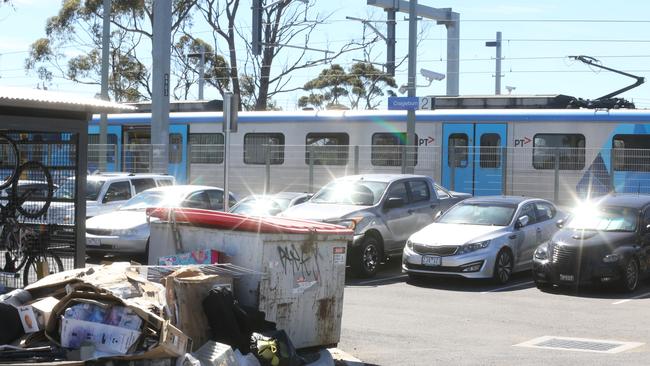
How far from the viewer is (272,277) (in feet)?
27.0

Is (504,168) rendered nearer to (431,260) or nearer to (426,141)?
(426,141)

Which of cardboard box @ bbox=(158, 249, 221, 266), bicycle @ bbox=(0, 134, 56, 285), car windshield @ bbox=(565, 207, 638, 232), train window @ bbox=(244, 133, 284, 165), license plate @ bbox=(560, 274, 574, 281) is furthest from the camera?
train window @ bbox=(244, 133, 284, 165)

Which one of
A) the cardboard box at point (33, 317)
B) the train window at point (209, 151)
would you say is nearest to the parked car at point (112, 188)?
the train window at point (209, 151)

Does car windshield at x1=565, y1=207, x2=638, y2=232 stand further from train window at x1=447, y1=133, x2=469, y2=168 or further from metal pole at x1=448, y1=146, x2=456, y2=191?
train window at x1=447, y1=133, x2=469, y2=168

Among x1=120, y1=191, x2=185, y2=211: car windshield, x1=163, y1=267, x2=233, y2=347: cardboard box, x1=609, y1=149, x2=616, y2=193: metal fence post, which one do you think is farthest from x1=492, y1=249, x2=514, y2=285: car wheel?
x1=163, y1=267, x2=233, y2=347: cardboard box

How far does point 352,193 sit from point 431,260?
2550mm

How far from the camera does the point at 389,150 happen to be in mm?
25516

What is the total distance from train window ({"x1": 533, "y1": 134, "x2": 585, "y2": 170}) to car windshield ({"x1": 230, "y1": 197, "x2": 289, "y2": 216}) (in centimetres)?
829

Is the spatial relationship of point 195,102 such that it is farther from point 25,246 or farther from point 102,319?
point 102,319

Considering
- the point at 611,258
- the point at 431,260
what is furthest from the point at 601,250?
the point at 431,260

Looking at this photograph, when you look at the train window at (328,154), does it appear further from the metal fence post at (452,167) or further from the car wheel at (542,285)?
the car wheel at (542,285)

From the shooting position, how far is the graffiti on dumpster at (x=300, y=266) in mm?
8398

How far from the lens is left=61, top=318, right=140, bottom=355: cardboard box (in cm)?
660

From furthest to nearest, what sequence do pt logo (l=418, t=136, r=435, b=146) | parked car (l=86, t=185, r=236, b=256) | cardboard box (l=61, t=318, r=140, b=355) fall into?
pt logo (l=418, t=136, r=435, b=146), parked car (l=86, t=185, r=236, b=256), cardboard box (l=61, t=318, r=140, b=355)
